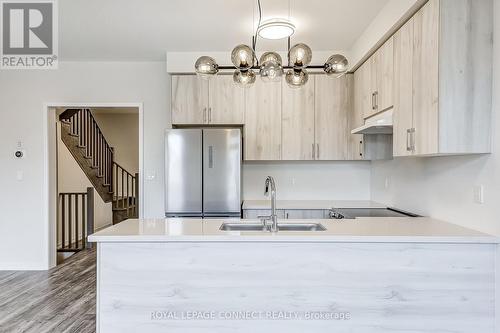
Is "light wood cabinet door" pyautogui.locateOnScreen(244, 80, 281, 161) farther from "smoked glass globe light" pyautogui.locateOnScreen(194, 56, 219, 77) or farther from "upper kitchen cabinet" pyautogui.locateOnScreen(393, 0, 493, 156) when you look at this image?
"upper kitchen cabinet" pyautogui.locateOnScreen(393, 0, 493, 156)

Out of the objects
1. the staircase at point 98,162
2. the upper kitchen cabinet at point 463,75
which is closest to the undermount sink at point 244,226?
the upper kitchen cabinet at point 463,75

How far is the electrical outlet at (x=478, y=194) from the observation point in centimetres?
200

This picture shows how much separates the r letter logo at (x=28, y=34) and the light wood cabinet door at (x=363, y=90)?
9.50 feet

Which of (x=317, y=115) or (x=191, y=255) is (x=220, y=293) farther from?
(x=317, y=115)

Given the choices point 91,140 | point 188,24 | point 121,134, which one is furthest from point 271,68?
point 121,134

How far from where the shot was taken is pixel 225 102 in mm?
3732

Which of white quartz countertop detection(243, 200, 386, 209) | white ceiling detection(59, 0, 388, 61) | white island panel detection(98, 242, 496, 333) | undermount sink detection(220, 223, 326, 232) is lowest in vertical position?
white island panel detection(98, 242, 496, 333)

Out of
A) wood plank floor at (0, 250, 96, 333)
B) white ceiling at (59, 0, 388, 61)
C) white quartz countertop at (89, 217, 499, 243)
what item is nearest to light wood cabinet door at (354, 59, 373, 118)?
white ceiling at (59, 0, 388, 61)

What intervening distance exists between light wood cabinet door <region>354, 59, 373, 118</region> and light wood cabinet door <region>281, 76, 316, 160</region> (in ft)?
1.62

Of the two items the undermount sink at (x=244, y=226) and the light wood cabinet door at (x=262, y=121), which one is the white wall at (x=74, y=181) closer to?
the light wood cabinet door at (x=262, y=121)

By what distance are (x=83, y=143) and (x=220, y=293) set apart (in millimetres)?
5460

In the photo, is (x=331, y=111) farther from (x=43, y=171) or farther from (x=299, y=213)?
(x=43, y=171)

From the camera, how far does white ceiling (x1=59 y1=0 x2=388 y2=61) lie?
8.66ft

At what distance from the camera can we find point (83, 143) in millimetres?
6246
